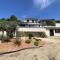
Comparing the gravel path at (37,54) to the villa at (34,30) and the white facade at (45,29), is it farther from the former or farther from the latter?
the white facade at (45,29)

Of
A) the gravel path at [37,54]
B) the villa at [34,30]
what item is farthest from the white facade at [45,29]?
the gravel path at [37,54]

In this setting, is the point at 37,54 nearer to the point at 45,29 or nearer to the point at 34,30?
the point at 34,30

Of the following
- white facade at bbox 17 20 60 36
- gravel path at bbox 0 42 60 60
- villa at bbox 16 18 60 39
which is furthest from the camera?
white facade at bbox 17 20 60 36

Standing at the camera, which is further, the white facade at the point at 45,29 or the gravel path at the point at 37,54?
the white facade at the point at 45,29

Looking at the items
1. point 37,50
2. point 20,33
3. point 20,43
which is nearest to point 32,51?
point 37,50

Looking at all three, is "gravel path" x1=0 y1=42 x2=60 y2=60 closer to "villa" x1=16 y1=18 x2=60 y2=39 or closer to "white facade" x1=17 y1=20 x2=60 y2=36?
"villa" x1=16 y1=18 x2=60 y2=39

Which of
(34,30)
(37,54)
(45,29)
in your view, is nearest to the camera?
(37,54)

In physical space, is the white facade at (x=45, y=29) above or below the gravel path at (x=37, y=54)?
above

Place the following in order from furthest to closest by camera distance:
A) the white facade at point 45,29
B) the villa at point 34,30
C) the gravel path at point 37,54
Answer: the white facade at point 45,29
the villa at point 34,30
the gravel path at point 37,54

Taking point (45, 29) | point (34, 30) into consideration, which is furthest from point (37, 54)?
point (45, 29)

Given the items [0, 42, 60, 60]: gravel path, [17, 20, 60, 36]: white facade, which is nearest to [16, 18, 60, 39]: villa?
[17, 20, 60, 36]: white facade

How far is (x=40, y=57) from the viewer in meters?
29.1

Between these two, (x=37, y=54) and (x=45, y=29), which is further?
(x=45, y=29)

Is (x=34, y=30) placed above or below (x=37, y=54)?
above
